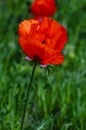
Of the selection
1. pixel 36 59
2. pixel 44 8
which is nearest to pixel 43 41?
pixel 36 59

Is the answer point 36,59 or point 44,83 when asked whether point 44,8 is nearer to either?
point 44,83

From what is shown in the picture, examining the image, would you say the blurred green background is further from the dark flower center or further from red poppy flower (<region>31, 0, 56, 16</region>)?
red poppy flower (<region>31, 0, 56, 16</region>)

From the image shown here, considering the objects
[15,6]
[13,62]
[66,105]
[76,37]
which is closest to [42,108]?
[66,105]

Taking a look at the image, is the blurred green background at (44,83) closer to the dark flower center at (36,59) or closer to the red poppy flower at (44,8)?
the dark flower center at (36,59)

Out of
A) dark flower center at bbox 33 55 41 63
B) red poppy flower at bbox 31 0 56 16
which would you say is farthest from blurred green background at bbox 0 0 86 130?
red poppy flower at bbox 31 0 56 16

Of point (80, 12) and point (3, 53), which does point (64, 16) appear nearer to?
point (80, 12)
